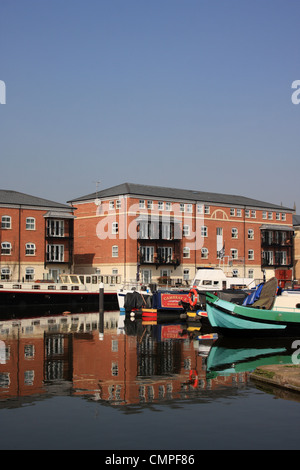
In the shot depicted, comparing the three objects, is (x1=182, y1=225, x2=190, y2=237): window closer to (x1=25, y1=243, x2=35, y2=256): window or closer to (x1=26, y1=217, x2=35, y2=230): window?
(x1=26, y1=217, x2=35, y2=230): window

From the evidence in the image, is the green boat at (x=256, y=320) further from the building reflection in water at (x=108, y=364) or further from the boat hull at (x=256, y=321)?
the building reflection in water at (x=108, y=364)

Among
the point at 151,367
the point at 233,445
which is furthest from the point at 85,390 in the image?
the point at 233,445

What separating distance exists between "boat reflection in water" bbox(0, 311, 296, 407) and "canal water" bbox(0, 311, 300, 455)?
0.12 feet

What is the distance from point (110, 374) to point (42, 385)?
2.86 meters

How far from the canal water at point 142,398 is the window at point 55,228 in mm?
42506

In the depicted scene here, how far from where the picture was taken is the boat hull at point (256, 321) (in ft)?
104

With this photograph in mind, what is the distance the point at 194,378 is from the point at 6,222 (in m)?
53.3

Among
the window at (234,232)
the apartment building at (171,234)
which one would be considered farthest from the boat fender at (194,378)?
the window at (234,232)

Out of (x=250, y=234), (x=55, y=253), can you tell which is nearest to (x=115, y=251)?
(x=55, y=253)

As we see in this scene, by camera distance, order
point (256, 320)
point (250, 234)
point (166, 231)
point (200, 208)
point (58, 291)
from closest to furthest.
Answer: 1. point (256, 320)
2. point (58, 291)
3. point (166, 231)
4. point (200, 208)
5. point (250, 234)

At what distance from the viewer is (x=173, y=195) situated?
3196 inches

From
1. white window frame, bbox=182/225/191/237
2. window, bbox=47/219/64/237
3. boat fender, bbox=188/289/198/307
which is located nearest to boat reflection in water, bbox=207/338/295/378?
boat fender, bbox=188/289/198/307

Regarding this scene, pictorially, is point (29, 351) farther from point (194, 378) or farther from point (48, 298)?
point (48, 298)

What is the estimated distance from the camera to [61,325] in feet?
141
